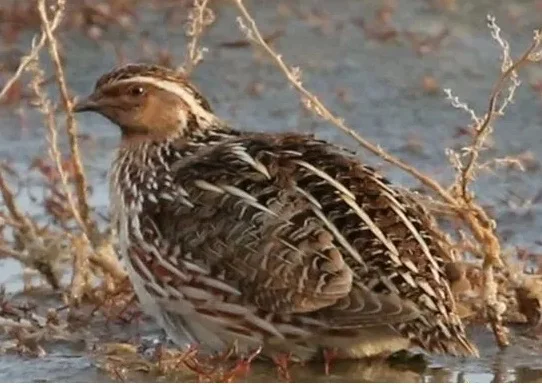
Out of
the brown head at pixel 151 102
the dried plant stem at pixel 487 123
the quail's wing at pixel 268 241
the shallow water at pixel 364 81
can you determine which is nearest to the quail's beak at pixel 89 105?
the brown head at pixel 151 102

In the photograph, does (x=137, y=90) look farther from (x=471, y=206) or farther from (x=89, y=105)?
(x=471, y=206)

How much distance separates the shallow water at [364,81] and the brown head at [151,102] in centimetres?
204

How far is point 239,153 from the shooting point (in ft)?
23.7

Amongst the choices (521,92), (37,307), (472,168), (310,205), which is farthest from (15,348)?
(521,92)

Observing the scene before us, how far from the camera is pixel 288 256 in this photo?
6.89 meters

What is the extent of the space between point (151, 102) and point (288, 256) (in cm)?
106

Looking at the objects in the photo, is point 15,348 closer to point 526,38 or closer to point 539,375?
point 539,375

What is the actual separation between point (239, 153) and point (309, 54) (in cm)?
467

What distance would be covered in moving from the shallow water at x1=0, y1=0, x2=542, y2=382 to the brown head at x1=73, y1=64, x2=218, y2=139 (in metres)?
2.04

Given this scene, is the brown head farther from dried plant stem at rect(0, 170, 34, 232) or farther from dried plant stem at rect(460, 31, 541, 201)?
dried plant stem at rect(460, 31, 541, 201)

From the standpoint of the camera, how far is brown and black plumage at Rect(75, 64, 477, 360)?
270 inches

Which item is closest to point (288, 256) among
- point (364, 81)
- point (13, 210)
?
point (13, 210)

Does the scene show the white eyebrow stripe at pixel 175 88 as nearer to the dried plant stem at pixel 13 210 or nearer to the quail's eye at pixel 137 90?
the quail's eye at pixel 137 90

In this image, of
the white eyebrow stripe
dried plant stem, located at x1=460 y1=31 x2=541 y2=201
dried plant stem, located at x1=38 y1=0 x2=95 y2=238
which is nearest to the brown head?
the white eyebrow stripe
